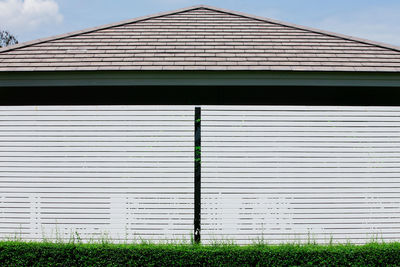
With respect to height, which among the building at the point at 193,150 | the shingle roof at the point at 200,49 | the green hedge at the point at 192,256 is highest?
the shingle roof at the point at 200,49

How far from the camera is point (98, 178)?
5.14m

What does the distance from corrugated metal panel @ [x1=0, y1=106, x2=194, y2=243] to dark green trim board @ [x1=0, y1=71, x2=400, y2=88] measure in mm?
522

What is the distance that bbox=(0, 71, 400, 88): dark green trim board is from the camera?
17.4 ft

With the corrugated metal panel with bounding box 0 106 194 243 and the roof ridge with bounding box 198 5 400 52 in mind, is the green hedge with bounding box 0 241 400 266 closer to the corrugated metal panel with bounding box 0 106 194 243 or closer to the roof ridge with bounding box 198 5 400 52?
the corrugated metal panel with bounding box 0 106 194 243

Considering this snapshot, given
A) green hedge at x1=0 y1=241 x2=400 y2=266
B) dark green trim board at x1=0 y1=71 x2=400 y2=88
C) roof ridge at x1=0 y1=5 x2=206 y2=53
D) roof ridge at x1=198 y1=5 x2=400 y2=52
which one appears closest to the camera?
green hedge at x1=0 y1=241 x2=400 y2=266

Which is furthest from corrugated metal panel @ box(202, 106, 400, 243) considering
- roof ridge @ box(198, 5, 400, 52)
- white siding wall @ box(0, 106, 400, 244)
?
roof ridge @ box(198, 5, 400, 52)

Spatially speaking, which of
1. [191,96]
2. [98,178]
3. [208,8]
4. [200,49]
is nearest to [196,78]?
[191,96]

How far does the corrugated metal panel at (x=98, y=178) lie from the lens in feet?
16.5

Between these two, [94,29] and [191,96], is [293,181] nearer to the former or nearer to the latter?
[191,96]

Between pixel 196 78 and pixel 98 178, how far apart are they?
246cm

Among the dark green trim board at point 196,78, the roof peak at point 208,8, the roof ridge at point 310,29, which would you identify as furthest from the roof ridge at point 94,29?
the dark green trim board at point 196,78

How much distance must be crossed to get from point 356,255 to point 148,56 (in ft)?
15.7

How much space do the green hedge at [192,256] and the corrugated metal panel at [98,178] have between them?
62 cm

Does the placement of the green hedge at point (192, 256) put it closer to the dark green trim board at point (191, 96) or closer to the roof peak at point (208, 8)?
the dark green trim board at point (191, 96)
